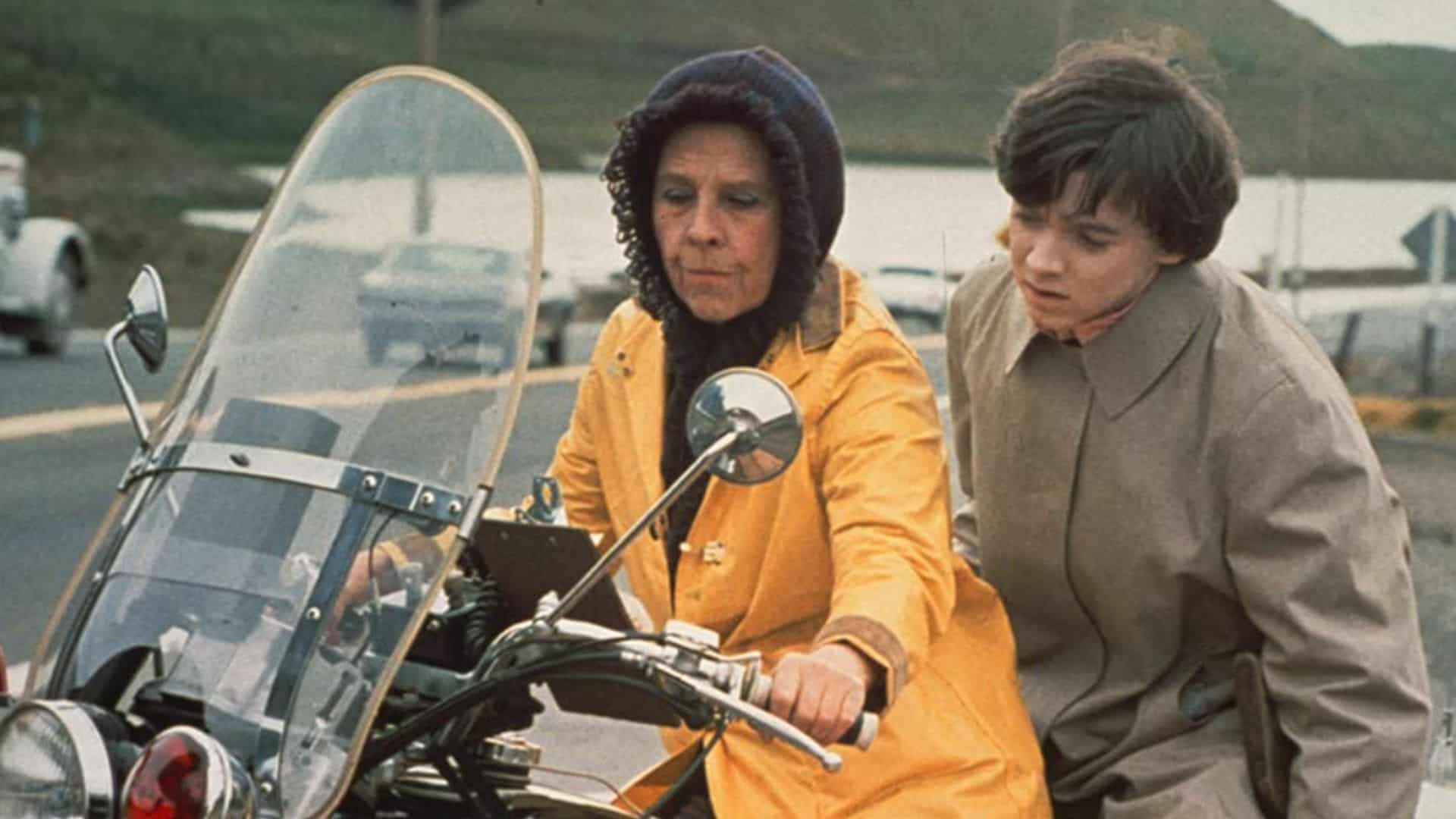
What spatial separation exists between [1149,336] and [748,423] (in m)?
0.84

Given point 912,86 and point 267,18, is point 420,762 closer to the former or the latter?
point 912,86

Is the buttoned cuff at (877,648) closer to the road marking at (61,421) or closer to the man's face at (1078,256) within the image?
the man's face at (1078,256)

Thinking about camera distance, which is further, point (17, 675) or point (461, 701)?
point (17, 675)

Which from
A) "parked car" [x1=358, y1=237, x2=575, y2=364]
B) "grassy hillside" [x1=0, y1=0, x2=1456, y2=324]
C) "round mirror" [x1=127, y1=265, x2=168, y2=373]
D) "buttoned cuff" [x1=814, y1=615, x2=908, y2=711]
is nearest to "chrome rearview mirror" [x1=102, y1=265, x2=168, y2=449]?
"round mirror" [x1=127, y1=265, x2=168, y2=373]

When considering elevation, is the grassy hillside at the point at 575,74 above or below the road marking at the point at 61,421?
above

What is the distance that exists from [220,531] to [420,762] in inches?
16.2

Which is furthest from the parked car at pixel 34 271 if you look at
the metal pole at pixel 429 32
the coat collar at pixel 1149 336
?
the coat collar at pixel 1149 336

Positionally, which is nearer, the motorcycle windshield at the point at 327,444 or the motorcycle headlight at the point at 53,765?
the motorcycle headlight at the point at 53,765

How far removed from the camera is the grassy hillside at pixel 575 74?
5605 millimetres

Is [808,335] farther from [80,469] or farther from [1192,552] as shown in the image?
[80,469]

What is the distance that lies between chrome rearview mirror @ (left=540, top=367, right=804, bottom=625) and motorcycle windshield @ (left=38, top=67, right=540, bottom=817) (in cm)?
22

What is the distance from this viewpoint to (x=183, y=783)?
2645mm

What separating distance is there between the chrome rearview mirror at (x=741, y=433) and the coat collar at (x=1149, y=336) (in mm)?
787

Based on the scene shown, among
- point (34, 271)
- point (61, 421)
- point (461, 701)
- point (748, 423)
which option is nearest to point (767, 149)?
point (748, 423)
